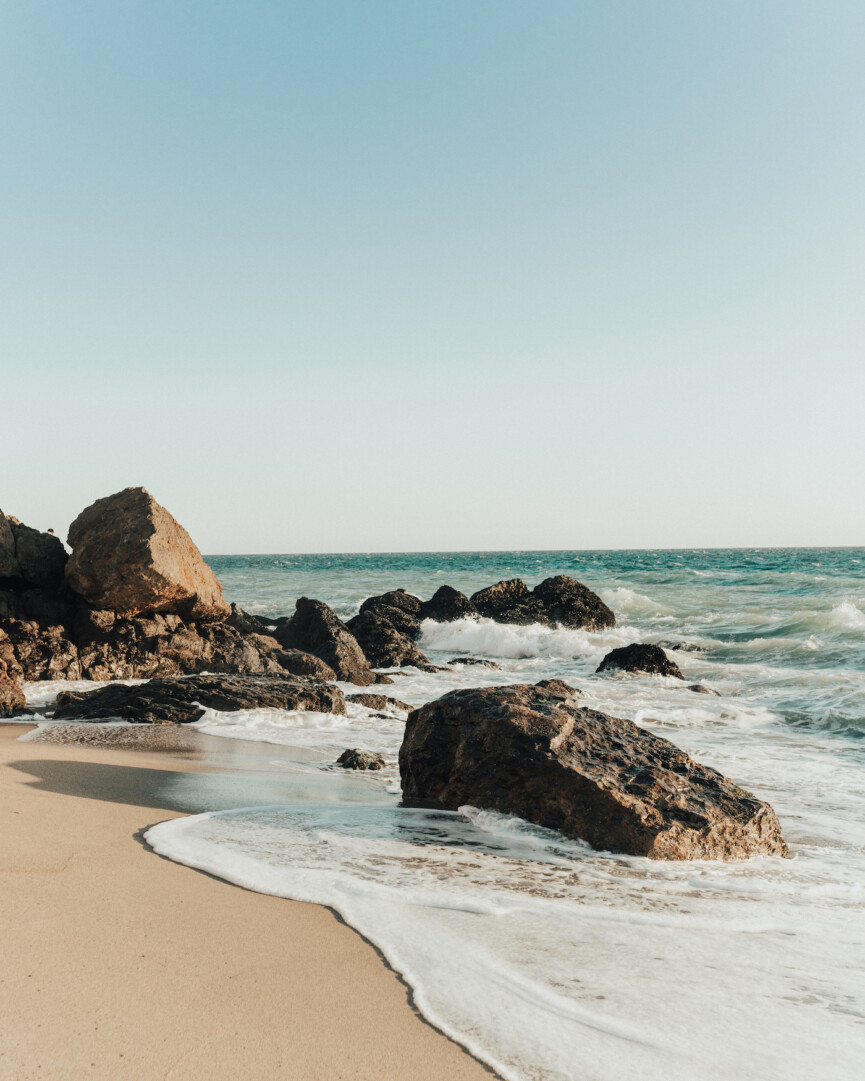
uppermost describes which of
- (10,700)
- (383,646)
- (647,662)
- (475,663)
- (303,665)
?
(10,700)

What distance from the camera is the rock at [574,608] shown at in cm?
2194

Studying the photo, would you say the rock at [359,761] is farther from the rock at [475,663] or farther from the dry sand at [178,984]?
the rock at [475,663]

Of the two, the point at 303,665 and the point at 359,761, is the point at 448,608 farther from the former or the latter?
the point at 359,761

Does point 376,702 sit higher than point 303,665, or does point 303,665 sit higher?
point 303,665

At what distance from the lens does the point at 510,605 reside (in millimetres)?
22656

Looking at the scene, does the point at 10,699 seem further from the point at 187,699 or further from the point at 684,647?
the point at 684,647

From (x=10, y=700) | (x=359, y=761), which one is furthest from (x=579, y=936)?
(x=10, y=700)

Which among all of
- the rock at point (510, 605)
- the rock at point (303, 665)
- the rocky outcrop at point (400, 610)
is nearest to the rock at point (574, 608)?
the rock at point (510, 605)

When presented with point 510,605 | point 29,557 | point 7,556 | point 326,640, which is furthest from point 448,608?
point 7,556

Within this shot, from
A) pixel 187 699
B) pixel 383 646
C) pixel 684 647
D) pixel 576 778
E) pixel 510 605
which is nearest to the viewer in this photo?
pixel 576 778

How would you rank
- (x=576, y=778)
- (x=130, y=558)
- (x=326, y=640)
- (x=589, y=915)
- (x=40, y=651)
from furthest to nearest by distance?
(x=326, y=640), (x=130, y=558), (x=40, y=651), (x=576, y=778), (x=589, y=915)

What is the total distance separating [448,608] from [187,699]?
45.5 ft

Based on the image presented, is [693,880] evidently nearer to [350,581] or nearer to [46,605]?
[46,605]

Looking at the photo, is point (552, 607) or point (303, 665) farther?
point (552, 607)
